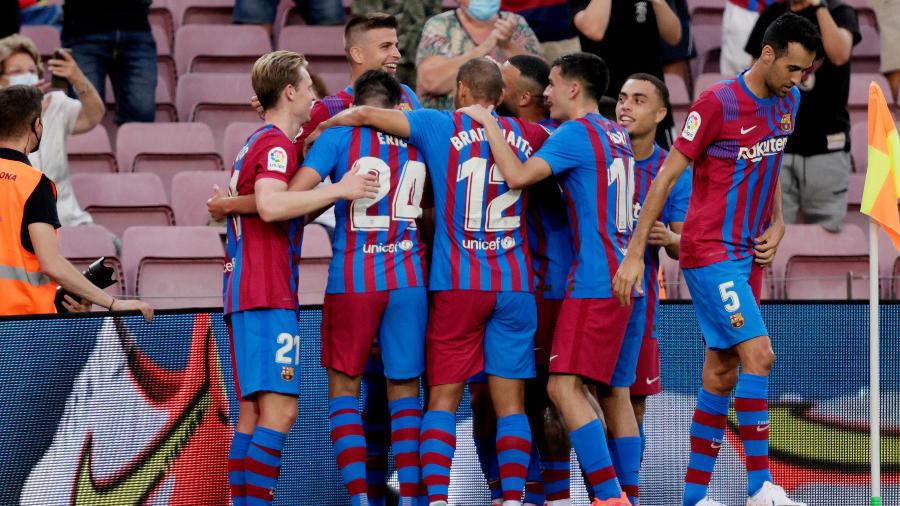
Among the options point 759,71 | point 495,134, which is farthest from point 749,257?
point 495,134

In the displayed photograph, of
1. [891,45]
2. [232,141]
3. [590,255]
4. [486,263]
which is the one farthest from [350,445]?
[891,45]

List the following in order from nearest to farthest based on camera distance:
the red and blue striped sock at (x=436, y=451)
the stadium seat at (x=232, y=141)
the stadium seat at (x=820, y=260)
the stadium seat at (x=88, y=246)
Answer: the red and blue striped sock at (x=436, y=451) → the stadium seat at (x=88, y=246) → the stadium seat at (x=820, y=260) → the stadium seat at (x=232, y=141)

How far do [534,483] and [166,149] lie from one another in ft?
14.8

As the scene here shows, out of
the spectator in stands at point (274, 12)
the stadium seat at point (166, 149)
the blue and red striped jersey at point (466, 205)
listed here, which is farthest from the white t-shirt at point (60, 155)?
the blue and red striped jersey at point (466, 205)

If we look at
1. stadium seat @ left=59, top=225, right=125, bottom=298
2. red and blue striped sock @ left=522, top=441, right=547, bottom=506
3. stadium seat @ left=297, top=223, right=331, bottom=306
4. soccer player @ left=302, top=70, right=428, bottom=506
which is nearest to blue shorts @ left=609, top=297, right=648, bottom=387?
red and blue striped sock @ left=522, top=441, right=547, bottom=506

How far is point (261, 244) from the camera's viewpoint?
20.4ft

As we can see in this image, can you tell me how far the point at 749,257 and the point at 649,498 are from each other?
1456 millimetres

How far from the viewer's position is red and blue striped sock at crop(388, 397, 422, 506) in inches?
247

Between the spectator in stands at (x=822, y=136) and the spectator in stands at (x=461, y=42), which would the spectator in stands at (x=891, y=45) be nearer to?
the spectator in stands at (x=822, y=136)

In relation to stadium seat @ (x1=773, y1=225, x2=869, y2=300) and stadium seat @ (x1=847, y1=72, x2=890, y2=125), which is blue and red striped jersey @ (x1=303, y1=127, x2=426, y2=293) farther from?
stadium seat @ (x1=847, y1=72, x2=890, y2=125)

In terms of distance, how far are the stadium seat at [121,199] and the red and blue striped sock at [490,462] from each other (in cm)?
347

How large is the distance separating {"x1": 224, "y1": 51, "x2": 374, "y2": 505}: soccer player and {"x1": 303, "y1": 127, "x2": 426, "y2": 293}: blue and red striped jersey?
0.17 meters

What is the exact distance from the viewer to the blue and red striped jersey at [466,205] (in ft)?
20.8

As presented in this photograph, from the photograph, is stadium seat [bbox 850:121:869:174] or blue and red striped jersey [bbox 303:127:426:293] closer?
blue and red striped jersey [bbox 303:127:426:293]
